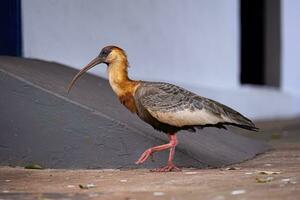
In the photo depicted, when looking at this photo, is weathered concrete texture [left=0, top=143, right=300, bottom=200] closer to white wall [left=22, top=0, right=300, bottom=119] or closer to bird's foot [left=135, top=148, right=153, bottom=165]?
bird's foot [left=135, top=148, right=153, bottom=165]

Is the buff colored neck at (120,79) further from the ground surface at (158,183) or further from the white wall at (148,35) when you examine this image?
the white wall at (148,35)

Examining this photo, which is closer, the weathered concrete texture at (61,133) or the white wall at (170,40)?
the weathered concrete texture at (61,133)

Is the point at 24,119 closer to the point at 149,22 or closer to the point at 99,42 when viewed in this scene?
the point at 99,42

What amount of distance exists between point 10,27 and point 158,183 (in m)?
3.07

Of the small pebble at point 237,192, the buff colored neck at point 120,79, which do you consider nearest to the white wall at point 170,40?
the buff colored neck at point 120,79

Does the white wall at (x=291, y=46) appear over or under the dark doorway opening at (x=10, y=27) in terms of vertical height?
under

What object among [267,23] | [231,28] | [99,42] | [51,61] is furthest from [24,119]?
[267,23]

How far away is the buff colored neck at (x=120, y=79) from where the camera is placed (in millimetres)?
7277

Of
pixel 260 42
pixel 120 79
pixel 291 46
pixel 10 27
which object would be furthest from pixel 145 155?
pixel 291 46

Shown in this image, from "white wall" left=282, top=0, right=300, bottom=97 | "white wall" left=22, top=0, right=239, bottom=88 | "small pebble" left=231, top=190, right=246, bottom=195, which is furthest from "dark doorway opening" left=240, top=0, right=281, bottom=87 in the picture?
"small pebble" left=231, top=190, right=246, bottom=195

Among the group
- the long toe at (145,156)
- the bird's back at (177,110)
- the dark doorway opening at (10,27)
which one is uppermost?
the dark doorway opening at (10,27)

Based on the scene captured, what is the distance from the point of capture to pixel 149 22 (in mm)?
11781

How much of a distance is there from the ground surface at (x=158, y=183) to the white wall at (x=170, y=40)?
7.79 ft

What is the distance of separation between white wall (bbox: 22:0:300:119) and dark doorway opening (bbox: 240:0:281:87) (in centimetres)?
27
